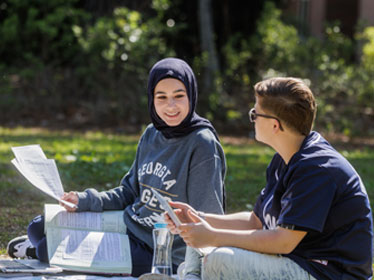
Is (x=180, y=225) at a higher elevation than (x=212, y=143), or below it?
below

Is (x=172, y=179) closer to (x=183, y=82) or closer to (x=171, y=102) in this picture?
(x=171, y=102)

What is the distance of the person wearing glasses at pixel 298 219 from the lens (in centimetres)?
250

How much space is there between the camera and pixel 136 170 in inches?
144

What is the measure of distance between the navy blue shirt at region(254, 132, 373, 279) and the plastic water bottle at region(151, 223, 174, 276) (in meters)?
0.67

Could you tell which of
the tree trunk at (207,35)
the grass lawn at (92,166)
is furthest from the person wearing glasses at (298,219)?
the tree trunk at (207,35)

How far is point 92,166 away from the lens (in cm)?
636

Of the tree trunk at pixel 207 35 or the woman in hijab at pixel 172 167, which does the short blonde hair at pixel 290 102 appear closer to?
the woman in hijab at pixel 172 167

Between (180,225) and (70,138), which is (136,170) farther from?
(70,138)

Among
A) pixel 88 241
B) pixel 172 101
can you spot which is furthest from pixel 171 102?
pixel 88 241

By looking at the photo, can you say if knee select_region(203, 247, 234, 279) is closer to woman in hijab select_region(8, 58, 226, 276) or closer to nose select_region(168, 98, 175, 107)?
woman in hijab select_region(8, 58, 226, 276)

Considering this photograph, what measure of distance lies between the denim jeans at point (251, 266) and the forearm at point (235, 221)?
38 cm

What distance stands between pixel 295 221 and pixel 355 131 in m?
8.45

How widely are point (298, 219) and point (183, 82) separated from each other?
1188mm

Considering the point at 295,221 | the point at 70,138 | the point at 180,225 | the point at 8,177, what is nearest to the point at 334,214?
the point at 295,221
